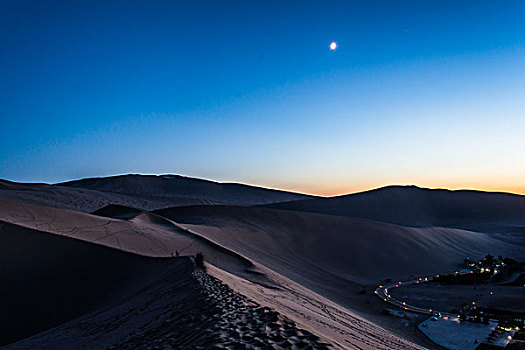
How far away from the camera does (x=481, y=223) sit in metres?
75.9

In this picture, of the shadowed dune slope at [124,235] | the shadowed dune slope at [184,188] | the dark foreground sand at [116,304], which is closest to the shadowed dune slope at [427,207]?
the shadowed dune slope at [184,188]

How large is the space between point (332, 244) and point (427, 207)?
6073 centimetres

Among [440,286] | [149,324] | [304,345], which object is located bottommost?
[440,286]

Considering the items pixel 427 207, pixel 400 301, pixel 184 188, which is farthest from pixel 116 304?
pixel 184 188

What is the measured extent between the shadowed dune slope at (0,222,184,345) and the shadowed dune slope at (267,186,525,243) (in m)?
64.4

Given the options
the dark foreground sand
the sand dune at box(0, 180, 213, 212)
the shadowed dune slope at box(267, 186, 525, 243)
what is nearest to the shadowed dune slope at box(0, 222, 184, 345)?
the dark foreground sand

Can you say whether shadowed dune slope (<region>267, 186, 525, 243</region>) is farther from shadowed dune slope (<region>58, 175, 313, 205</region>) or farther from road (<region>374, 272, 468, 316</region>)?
road (<region>374, 272, 468, 316</region>)

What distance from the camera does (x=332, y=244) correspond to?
35.3 meters

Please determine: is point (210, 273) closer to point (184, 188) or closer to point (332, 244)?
point (332, 244)

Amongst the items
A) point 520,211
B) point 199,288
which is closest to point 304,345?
point 199,288

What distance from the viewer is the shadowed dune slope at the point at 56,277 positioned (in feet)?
37.3

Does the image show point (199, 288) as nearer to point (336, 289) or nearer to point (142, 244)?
point (142, 244)

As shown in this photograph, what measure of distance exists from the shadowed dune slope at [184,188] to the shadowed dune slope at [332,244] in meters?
71.5

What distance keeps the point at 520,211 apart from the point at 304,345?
98.0m
